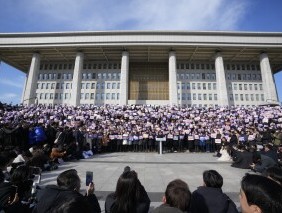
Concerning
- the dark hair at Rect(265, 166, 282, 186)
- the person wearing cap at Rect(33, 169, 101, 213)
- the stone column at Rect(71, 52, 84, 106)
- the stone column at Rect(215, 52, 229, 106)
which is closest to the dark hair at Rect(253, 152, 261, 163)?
the dark hair at Rect(265, 166, 282, 186)

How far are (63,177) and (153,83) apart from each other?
59.1 metres

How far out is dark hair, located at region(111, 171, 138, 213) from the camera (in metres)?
3.01

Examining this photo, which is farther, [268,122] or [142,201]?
[268,122]

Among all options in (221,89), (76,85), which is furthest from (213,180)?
(76,85)

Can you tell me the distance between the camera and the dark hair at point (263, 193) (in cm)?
159

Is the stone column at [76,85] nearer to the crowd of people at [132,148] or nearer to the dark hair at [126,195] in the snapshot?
the crowd of people at [132,148]

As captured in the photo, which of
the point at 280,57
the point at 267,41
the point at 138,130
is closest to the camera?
the point at 138,130

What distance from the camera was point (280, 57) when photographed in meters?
57.7

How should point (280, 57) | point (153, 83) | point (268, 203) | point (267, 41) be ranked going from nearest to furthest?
point (268, 203), point (267, 41), point (280, 57), point (153, 83)

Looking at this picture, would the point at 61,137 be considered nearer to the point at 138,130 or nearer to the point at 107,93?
the point at 138,130

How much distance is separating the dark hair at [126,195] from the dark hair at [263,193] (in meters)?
1.68

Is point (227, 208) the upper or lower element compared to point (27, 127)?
lower

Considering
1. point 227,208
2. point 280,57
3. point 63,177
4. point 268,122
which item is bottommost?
point 227,208

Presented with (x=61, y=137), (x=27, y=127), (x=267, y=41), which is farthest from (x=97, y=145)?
(x=267, y=41)
